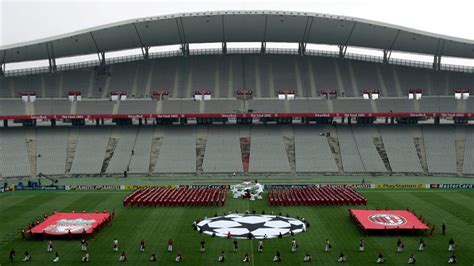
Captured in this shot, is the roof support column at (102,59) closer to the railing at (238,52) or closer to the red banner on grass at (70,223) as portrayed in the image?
the railing at (238,52)

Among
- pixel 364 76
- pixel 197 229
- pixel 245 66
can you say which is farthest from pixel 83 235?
pixel 364 76

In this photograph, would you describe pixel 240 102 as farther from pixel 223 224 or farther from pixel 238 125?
pixel 223 224

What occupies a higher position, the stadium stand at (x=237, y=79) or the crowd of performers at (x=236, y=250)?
the stadium stand at (x=237, y=79)

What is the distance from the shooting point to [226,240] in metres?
31.9

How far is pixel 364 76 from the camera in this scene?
74.1 m

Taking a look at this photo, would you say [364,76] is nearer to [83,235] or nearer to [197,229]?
[197,229]

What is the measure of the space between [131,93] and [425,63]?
45350mm

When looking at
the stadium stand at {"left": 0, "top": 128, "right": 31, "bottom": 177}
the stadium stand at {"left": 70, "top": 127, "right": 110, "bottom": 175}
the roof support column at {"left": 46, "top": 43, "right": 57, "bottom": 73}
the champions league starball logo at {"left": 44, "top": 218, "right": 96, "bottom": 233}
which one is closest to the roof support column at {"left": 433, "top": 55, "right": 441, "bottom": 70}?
the stadium stand at {"left": 70, "top": 127, "right": 110, "bottom": 175}

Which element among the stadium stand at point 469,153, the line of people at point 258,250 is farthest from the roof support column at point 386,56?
the line of people at point 258,250

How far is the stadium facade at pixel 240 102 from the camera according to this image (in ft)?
205

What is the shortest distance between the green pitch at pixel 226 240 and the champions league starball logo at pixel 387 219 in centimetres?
156

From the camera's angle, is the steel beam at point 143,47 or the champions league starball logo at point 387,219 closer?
the champions league starball logo at point 387,219

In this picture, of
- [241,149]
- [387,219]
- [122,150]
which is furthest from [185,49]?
[387,219]

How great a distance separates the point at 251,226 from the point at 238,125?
36.2m
